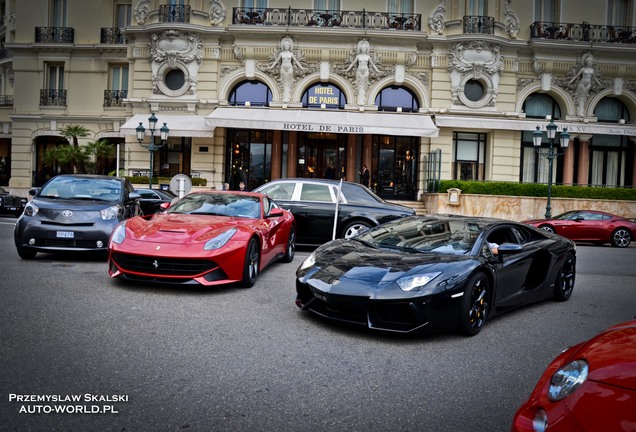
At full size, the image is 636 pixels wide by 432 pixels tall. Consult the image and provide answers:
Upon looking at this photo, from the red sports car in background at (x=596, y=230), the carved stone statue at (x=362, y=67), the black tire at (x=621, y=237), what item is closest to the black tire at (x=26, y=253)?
the red sports car in background at (x=596, y=230)

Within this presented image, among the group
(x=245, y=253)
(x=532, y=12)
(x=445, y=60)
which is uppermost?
(x=532, y=12)

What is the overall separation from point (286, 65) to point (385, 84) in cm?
528

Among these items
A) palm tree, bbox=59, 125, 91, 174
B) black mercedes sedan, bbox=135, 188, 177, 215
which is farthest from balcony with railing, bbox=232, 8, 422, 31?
black mercedes sedan, bbox=135, 188, 177, 215

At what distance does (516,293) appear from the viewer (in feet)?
20.6

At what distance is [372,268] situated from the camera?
5.35m

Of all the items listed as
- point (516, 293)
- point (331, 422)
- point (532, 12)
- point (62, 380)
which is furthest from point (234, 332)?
point (532, 12)

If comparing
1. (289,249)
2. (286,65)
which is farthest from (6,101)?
(289,249)

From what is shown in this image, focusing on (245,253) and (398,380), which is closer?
(398,380)

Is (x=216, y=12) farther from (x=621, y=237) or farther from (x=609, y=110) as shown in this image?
(x=609, y=110)

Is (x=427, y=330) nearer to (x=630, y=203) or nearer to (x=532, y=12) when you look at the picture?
(x=630, y=203)

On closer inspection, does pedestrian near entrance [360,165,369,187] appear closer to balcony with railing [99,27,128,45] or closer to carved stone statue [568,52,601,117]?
carved stone statue [568,52,601,117]

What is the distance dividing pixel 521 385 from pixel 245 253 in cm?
411

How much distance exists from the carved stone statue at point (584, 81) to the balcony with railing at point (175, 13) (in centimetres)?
2062

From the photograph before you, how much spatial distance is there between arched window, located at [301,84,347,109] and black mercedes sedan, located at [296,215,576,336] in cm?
2113
